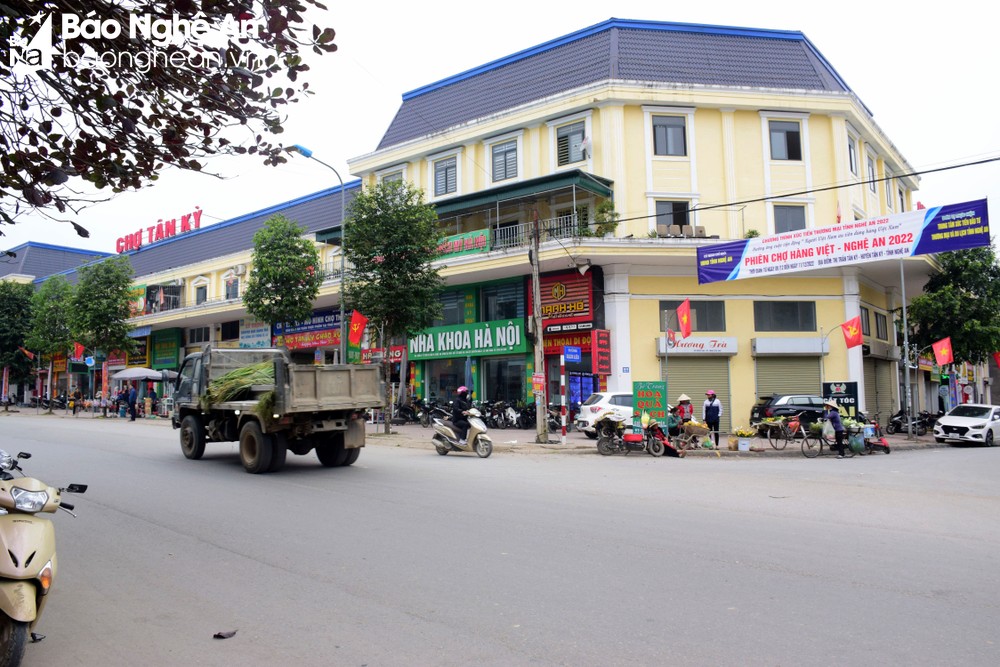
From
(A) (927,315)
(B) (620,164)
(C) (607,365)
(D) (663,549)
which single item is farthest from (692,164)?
(D) (663,549)

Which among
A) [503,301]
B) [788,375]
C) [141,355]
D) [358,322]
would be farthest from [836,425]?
[141,355]

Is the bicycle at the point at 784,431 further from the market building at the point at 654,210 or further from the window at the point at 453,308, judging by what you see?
the window at the point at 453,308

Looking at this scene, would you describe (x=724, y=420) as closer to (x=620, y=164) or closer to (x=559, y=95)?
(x=620, y=164)

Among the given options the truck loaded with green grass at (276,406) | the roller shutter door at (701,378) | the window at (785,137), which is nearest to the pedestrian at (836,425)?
the roller shutter door at (701,378)

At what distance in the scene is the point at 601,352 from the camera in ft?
78.1

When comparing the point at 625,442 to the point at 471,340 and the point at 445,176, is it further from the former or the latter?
the point at 445,176

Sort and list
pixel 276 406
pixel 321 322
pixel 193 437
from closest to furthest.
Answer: pixel 276 406 → pixel 193 437 → pixel 321 322

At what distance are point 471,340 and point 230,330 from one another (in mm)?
20313

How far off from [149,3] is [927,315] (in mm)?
30577

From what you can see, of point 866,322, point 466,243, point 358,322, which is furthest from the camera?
point 866,322

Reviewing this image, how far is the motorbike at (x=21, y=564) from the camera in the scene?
11.5 ft

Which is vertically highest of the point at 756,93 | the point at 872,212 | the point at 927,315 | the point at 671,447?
the point at 756,93

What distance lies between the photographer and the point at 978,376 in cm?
5069

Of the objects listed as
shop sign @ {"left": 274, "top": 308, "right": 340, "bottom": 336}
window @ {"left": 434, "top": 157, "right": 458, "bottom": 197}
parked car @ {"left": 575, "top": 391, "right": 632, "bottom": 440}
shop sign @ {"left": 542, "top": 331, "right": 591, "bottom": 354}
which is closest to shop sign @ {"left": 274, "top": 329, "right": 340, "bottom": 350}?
shop sign @ {"left": 274, "top": 308, "right": 340, "bottom": 336}
